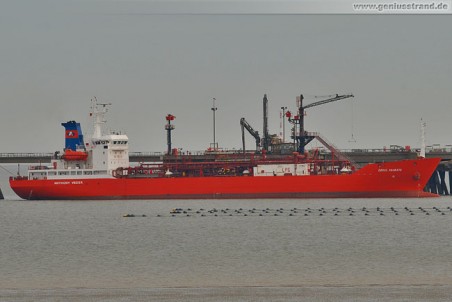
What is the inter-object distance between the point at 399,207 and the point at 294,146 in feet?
76.4

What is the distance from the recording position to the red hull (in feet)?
301

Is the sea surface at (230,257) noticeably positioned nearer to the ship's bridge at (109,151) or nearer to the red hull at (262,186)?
the red hull at (262,186)

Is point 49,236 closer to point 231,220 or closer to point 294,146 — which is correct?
point 231,220

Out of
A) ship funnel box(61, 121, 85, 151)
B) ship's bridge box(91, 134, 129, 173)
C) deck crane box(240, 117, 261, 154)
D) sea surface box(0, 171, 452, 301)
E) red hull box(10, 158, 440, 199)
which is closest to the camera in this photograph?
sea surface box(0, 171, 452, 301)

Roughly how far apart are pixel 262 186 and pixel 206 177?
628 cm

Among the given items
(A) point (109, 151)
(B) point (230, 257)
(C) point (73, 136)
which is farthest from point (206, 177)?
(B) point (230, 257)

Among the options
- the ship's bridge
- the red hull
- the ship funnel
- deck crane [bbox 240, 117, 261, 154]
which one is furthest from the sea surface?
deck crane [bbox 240, 117, 261, 154]

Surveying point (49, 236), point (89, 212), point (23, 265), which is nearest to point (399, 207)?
point (89, 212)

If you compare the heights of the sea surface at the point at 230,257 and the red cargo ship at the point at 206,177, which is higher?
the red cargo ship at the point at 206,177

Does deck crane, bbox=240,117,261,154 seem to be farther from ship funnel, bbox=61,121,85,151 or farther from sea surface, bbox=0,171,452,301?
sea surface, bbox=0,171,452,301

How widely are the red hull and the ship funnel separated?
17.6 ft

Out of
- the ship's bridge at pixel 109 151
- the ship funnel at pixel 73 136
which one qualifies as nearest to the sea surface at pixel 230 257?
the ship's bridge at pixel 109 151

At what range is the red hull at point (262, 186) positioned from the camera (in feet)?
301

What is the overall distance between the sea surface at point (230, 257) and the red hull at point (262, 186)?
1620 centimetres
